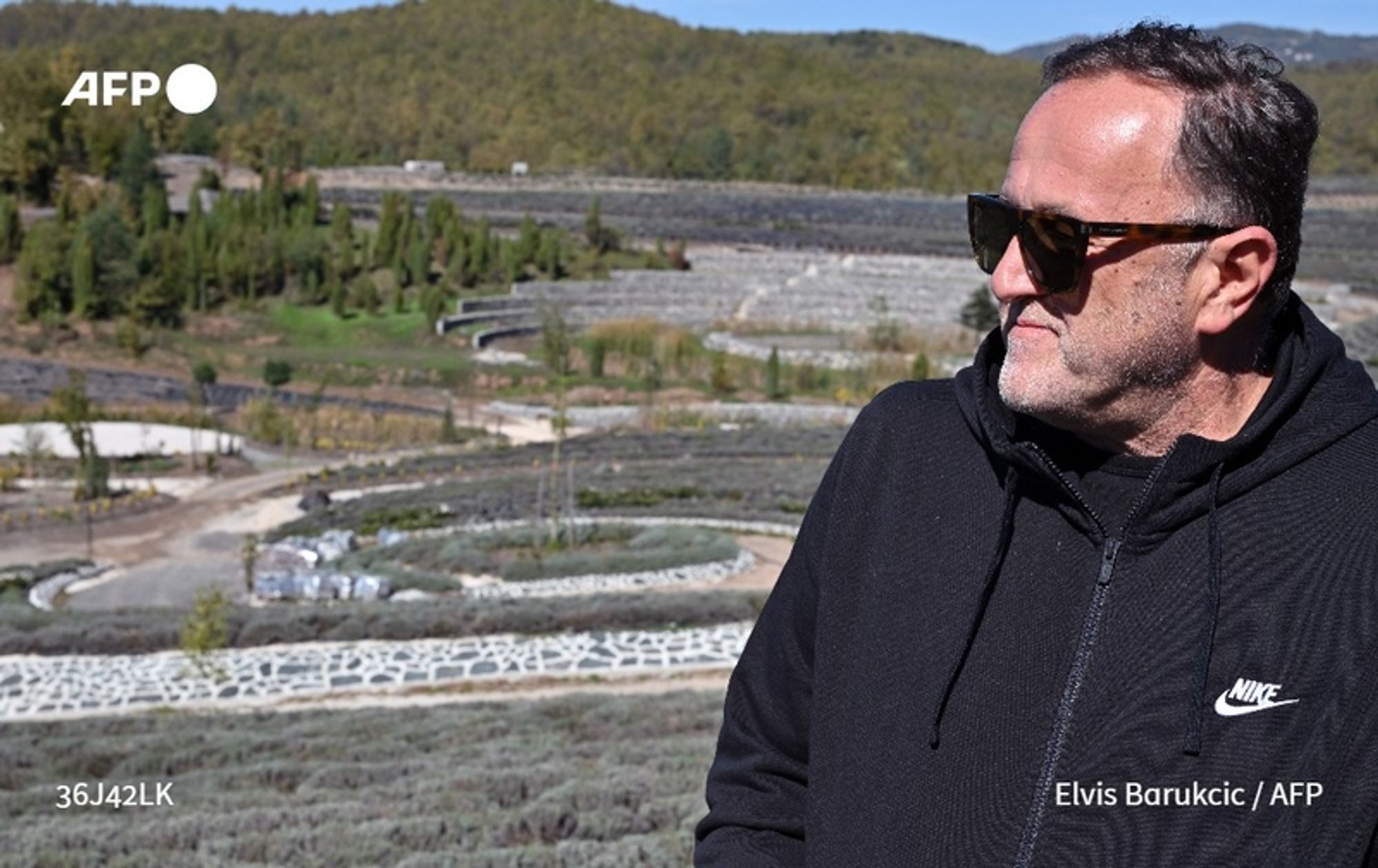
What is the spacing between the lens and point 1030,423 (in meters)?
1.83

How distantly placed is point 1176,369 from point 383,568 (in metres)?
15.5

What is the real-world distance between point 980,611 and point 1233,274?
442mm

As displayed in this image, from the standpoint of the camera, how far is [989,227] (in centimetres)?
187

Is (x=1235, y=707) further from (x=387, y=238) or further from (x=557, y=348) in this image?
(x=387, y=238)

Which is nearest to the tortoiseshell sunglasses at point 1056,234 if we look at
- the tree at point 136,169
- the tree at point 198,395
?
the tree at point 198,395

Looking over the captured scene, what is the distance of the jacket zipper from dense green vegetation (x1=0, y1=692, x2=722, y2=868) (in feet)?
11.1

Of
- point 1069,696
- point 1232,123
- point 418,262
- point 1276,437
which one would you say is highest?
point 1232,123

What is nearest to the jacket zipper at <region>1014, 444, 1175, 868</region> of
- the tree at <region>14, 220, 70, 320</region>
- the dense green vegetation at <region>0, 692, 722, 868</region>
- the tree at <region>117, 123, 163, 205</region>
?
the dense green vegetation at <region>0, 692, 722, 868</region>

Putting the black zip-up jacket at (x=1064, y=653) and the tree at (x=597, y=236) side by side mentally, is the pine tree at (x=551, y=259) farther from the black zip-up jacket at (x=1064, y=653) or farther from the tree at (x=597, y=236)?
the black zip-up jacket at (x=1064, y=653)

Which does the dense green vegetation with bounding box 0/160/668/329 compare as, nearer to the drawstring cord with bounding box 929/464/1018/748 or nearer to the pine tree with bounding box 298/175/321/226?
the pine tree with bounding box 298/175/321/226

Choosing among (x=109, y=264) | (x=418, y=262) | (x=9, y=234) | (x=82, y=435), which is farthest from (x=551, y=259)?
(x=82, y=435)

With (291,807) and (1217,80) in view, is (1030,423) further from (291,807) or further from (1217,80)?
(291,807)

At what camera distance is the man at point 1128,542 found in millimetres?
1582

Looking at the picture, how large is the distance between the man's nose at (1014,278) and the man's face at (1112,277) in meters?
0.04
